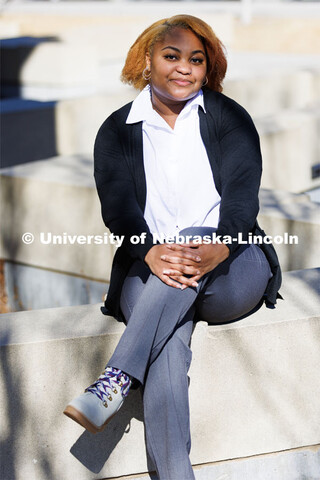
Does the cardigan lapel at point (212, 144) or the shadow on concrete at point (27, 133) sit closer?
the cardigan lapel at point (212, 144)

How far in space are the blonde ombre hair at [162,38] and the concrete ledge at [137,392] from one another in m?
0.94

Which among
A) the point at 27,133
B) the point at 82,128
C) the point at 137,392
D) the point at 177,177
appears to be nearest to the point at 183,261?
the point at 177,177

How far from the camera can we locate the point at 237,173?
300 centimetres

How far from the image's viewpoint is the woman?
8.93ft

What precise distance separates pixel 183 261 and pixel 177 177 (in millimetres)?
422

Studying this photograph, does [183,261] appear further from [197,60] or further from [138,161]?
[197,60]

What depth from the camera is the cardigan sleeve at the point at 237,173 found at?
9.57 feet

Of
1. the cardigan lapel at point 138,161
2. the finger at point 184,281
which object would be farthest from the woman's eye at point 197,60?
the finger at point 184,281

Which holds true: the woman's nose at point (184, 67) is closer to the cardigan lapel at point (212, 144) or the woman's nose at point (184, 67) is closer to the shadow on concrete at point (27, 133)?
the cardigan lapel at point (212, 144)

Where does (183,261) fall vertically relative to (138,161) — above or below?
below

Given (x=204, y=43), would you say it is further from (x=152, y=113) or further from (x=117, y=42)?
(x=117, y=42)

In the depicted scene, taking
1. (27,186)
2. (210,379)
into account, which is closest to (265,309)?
(210,379)

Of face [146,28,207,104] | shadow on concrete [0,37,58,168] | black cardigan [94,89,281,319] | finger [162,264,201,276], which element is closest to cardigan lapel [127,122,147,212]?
black cardigan [94,89,281,319]

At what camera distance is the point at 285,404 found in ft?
10.0
